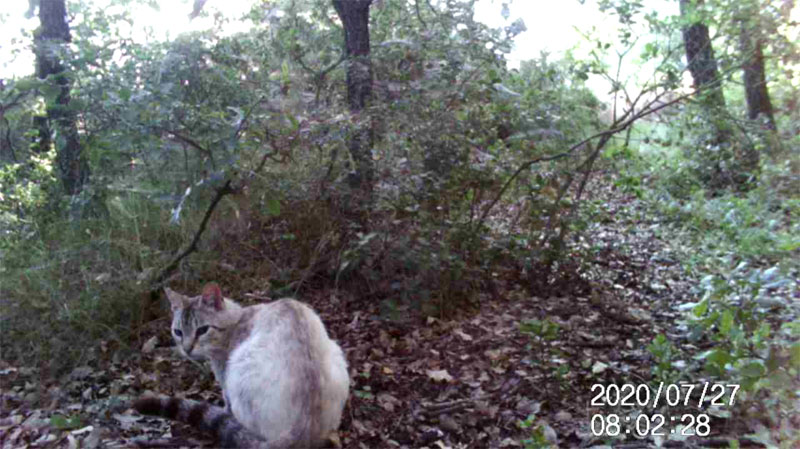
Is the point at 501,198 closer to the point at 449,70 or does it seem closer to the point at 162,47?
the point at 449,70

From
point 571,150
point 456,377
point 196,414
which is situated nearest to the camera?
point 196,414

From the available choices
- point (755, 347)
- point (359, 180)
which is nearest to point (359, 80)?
point (359, 180)

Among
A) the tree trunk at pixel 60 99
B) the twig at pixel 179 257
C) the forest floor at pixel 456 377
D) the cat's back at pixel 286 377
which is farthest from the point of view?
the tree trunk at pixel 60 99

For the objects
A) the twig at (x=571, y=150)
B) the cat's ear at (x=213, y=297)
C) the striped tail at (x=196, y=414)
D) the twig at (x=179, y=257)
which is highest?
the twig at (x=571, y=150)

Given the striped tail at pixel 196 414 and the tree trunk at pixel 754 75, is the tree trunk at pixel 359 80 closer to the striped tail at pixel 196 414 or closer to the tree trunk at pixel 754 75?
the striped tail at pixel 196 414


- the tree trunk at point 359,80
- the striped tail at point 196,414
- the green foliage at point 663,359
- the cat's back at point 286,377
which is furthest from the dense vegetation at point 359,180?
the striped tail at point 196,414

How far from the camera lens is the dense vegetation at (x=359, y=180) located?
5.18 m

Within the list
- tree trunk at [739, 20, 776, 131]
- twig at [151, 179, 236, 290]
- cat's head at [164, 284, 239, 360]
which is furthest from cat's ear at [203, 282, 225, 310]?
tree trunk at [739, 20, 776, 131]

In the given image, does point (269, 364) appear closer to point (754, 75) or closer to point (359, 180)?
point (359, 180)

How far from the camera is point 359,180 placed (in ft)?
18.9

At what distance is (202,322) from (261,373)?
0.70 m

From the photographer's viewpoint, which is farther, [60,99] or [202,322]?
[60,99]

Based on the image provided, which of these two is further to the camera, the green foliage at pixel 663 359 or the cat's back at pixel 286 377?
the green foliage at pixel 663 359
